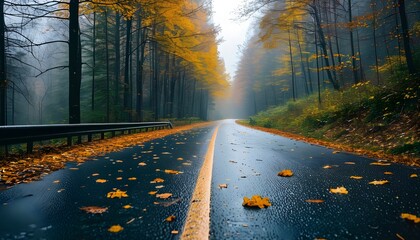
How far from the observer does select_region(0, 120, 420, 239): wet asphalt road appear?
2086 millimetres

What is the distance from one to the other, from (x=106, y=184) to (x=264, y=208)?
2128 millimetres

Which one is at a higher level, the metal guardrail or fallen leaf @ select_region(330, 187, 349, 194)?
the metal guardrail

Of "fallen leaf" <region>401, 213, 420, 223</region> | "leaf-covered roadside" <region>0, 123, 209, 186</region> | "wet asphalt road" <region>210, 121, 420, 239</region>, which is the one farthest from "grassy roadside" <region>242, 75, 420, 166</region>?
"leaf-covered roadside" <region>0, 123, 209, 186</region>

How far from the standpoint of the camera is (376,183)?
3.60 meters

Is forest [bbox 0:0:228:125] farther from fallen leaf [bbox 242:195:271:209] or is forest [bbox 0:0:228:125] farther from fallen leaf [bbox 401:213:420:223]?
fallen leaf [bbox 401:213:420:223]

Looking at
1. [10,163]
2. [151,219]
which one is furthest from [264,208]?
[10,163]

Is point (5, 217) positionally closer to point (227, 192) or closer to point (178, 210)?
point (178, 210)

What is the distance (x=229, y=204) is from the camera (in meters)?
2.78

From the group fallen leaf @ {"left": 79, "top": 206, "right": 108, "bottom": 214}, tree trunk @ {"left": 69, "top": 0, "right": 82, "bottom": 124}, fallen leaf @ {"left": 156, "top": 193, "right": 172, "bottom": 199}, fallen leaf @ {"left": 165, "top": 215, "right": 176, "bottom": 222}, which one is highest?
tree trunk @ {"left": 69, "top": 0, "right": 82, "bottom": 124}

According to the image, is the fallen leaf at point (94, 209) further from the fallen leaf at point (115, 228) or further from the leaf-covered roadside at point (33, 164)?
the leaf-covered roadside at point (33, 164)

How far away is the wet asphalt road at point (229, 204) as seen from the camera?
82.1 inches

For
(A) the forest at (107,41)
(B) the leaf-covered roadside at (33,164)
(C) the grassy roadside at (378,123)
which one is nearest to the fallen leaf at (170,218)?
(B) the leaf-covered roadside at (33,164)

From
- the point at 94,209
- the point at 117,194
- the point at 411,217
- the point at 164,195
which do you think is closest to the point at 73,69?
the point at 117,194

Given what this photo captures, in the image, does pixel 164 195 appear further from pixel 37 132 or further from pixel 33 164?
pixel 37 132
